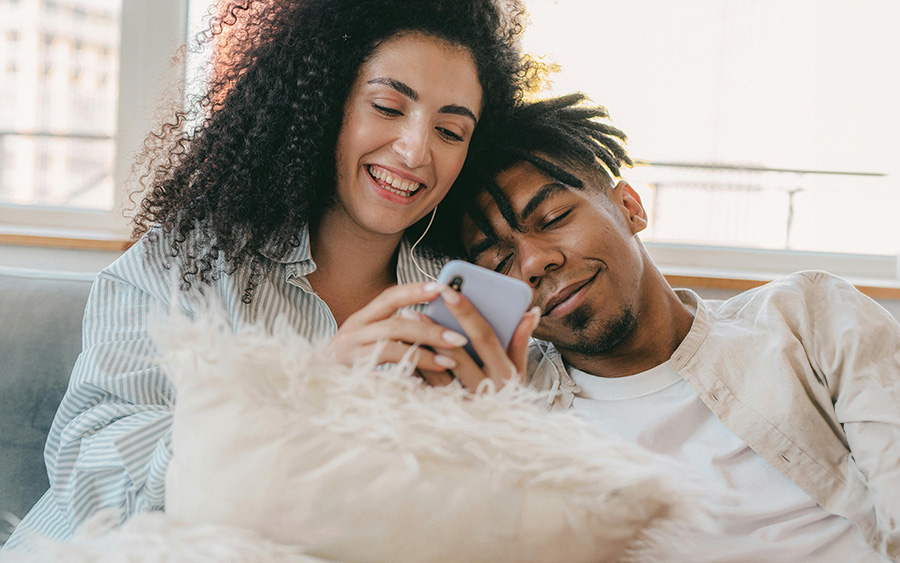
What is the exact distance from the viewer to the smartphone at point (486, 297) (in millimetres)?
773

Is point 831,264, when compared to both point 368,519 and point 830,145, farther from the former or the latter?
point 368,519

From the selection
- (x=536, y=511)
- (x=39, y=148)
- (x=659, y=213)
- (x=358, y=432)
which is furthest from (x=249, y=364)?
(x=39, y=148)

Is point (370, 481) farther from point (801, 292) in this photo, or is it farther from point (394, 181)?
point (801, 292)

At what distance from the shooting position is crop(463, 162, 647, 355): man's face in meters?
1.16

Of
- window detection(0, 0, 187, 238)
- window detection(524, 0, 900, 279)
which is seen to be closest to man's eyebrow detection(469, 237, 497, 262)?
window detection(524, 0, 900, 279)

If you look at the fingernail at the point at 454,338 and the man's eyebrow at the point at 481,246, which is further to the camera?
the man's eyebrow at the point at 481,246

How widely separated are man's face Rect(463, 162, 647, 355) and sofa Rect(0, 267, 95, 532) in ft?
2.47

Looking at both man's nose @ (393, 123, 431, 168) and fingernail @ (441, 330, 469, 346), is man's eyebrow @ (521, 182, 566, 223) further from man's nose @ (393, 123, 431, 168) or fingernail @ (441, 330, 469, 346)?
fingernail @ (441, 330, 469, 346)

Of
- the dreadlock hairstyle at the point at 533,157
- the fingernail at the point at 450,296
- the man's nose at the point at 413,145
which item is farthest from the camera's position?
the dreadlock hairstyle at the point at 533,157

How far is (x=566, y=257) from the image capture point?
3.81 feet

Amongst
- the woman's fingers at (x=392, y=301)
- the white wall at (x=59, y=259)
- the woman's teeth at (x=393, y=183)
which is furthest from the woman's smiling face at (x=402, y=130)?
the white wall at (x=59, y=259)

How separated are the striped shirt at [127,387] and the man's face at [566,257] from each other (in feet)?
1.10

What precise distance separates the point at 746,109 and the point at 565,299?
164 centimetres

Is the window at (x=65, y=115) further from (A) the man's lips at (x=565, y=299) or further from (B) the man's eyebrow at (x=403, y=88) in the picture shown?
(A) the man's lips at (x=565, y=299)
